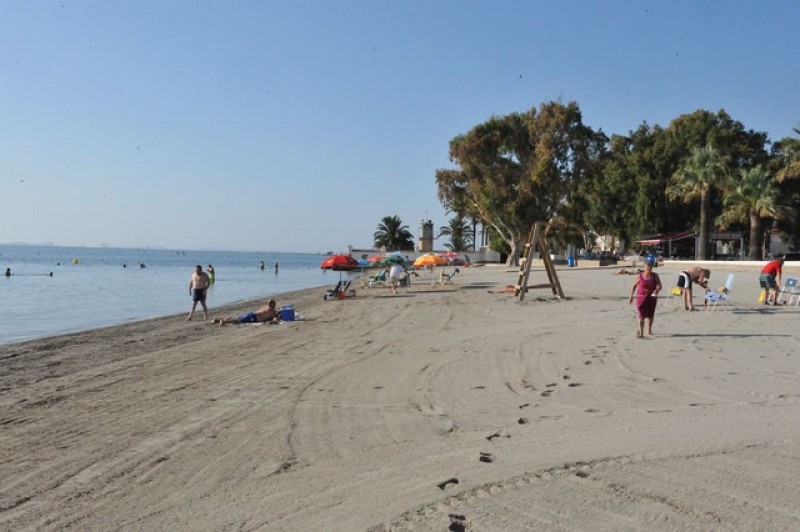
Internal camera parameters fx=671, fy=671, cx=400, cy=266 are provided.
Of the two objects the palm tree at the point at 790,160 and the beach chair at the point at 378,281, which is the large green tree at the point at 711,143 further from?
the beach chair at the point at 378,281

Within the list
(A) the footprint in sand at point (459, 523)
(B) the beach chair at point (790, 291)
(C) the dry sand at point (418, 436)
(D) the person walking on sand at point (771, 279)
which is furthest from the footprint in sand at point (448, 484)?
(B) the beach chair at point (790, 291)

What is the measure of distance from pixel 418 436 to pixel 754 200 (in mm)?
40616

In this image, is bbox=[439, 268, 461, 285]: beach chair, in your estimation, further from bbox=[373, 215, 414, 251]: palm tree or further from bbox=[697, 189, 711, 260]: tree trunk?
bbox=[373, 215, 414, 251]: palm tree

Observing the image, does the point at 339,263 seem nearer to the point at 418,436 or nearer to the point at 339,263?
the point at 339,263

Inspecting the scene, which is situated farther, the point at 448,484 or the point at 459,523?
the point at 448,484

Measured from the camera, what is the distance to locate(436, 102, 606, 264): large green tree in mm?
45344

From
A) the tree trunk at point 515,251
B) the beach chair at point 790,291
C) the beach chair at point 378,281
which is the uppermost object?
the tree trunk at point 515,251

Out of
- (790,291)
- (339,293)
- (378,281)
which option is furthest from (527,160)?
(790,291)

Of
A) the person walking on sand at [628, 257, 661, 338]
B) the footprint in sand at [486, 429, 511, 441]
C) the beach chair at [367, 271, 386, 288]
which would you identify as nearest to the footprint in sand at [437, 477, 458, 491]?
the footprint in sand at [486, 429, 511, 441]

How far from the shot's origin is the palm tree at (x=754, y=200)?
39.1 m

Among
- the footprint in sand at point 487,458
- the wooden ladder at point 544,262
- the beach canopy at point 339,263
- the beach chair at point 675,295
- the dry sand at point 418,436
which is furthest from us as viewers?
the beach canopy at point 339,263

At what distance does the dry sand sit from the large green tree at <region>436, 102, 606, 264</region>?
1370 inches

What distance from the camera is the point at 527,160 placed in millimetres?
47000

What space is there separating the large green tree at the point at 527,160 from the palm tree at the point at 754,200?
360 inches
